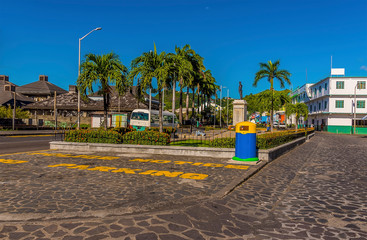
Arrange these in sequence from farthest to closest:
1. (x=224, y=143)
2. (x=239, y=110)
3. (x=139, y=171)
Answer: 1. (x=239, y=110)
2. (x=224, y=143)
3. (x=139, y=171)

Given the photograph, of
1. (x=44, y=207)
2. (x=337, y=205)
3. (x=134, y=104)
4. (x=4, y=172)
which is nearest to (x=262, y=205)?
(x=337, y=205)

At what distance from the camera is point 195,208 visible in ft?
18.0

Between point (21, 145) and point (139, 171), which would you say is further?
point (21, 145)

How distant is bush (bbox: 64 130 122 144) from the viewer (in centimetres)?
1562

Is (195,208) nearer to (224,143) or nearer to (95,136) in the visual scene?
(224,143)

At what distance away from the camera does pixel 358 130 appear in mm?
53719

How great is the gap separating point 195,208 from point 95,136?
1181 cm

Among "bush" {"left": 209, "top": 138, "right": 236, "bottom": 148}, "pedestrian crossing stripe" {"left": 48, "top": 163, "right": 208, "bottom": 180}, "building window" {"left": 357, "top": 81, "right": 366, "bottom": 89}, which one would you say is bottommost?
"pedestrian crossing stripe" {"left": 48, "top": 163, "right": 208, "bottom": 180}

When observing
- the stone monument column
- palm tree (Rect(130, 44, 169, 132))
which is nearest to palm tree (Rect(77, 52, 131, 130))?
palm tree (Rect(130, 44, 169, 132))

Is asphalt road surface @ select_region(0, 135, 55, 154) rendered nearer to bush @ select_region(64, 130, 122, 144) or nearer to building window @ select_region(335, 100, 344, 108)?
bush @ select_region(64, 130, 122, 144)

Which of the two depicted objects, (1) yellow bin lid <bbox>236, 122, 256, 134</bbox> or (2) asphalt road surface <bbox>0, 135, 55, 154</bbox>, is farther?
(2) asphalt road surface <bbox>0, 135, 55, 154</bbox>

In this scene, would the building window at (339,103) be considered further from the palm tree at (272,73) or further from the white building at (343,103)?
the palm tree at (272,73)

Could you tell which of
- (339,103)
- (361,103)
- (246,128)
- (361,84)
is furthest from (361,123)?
(246,128)

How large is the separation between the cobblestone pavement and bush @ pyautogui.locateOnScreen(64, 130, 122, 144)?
6.60 meters
